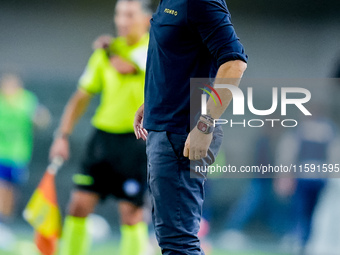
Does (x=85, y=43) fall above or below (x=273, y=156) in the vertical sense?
above

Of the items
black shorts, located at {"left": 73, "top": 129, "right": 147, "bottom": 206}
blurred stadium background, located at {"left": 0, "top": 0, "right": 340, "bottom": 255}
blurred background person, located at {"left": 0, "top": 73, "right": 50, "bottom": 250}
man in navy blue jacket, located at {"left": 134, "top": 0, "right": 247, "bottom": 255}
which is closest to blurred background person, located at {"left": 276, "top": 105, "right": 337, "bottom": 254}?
blurred stadium background, located at {"left": 0, "top": 0, "right": 340, "bottom": 255}

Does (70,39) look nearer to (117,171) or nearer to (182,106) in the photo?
(117,171)

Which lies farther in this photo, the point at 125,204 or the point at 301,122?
the point at 301,122

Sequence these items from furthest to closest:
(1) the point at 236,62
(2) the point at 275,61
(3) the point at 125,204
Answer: (2) the point at 275,61 < (3) the point at 125,204 < (1) the point at 236,62

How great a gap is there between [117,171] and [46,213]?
578 mm

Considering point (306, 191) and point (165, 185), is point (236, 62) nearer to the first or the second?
point (165, 185)

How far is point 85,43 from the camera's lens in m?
3.90

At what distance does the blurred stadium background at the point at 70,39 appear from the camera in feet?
12.7

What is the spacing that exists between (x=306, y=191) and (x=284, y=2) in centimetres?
136

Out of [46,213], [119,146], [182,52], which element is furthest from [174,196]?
[46,213]

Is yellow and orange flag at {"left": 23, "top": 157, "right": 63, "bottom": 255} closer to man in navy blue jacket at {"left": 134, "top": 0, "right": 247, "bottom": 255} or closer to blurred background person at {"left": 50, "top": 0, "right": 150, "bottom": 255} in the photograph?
blurred background person at {"left": 50, "top": 0, "right": 150, "bottom": 255}

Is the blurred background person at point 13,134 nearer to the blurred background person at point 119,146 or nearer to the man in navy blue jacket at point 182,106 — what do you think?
the blurred background person at point 119,146

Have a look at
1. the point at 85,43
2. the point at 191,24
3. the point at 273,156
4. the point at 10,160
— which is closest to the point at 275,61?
the point at 273,156

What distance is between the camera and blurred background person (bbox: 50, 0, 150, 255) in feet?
12.1
